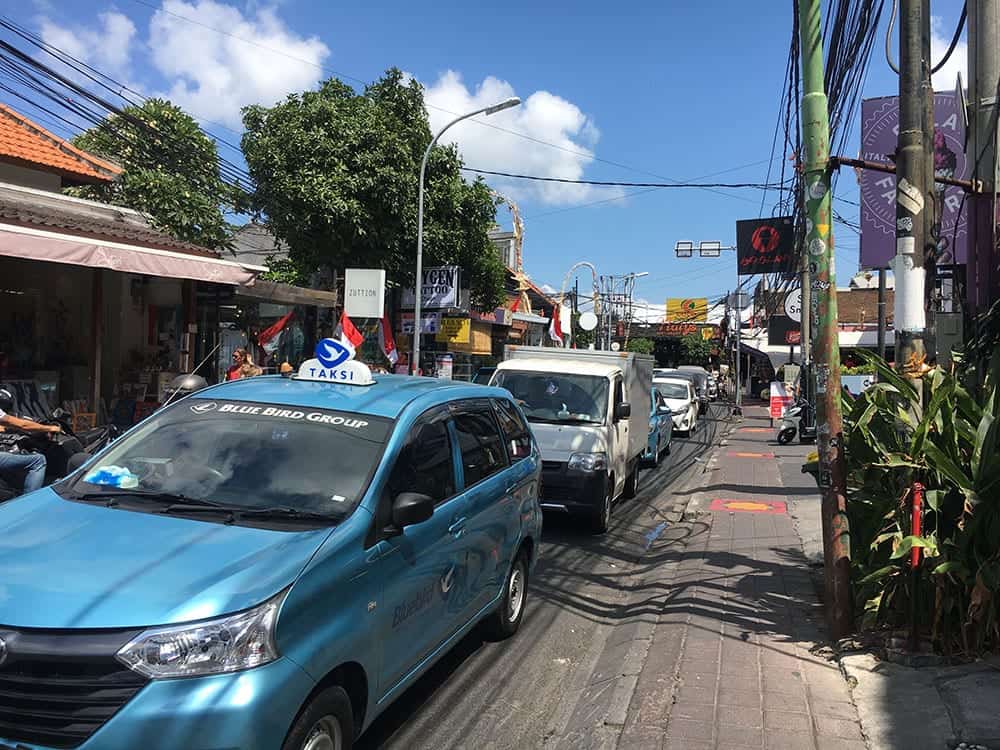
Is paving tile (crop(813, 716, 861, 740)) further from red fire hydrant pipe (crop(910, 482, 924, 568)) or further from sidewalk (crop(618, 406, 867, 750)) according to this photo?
red fire hydrant pipe (crop(910, 482, 924, 568))

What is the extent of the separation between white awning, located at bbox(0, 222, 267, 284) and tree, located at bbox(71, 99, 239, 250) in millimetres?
7188

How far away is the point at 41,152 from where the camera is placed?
13305 mm

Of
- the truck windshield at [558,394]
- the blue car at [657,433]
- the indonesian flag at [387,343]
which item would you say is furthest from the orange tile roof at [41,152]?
the blue car at [657,433]

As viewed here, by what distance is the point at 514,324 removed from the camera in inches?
1396

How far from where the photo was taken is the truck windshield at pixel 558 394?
30.8 ft

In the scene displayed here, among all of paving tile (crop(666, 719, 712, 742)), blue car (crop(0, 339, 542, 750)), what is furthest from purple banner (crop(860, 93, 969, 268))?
blue car (crop(0, 339, 542, 750))

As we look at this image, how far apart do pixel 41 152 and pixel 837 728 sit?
14.8 m

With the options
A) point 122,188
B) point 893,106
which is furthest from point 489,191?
point 893,106

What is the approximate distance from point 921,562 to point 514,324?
3124 centimetres

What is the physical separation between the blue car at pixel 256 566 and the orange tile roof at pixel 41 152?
1072 centimetres

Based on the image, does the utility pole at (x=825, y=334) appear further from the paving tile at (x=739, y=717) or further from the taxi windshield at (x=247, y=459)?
the taxi windshield at (x=247, y=459)

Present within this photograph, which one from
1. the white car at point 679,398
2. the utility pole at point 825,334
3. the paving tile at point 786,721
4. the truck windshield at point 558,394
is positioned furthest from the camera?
the white car at point 679,398

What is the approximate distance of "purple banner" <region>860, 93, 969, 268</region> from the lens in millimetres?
10039

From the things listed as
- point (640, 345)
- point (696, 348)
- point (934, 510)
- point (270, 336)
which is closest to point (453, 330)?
point (270, 336)
